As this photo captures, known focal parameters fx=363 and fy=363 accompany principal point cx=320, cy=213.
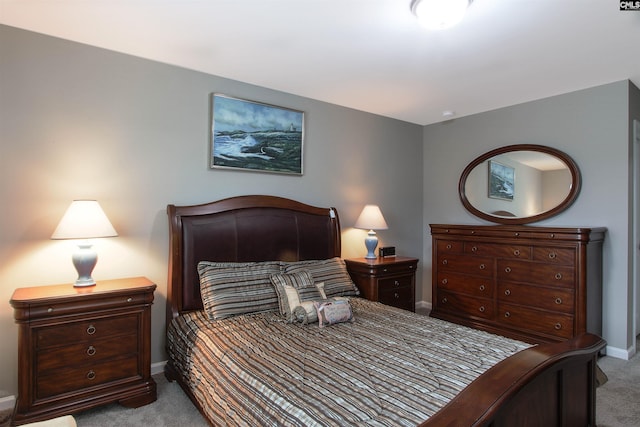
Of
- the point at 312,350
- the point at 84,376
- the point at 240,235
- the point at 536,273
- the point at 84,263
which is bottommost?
the point at 84,376

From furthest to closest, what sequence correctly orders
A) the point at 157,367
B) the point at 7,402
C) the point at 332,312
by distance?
the point at 157,367 → the point at 332,312 → the point at 7,402

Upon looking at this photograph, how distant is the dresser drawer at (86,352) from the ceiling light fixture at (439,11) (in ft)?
8.51

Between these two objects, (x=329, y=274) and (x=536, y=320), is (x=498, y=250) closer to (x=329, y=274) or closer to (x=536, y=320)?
(x=536, y=320)

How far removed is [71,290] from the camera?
2211 millimetres

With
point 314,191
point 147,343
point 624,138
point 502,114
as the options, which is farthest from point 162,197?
point 624,138

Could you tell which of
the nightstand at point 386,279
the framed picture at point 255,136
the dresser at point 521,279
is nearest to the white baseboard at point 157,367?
the framed picture at point 255,136

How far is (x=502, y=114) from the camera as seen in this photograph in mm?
4020

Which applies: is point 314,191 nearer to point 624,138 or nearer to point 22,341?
point 22,341

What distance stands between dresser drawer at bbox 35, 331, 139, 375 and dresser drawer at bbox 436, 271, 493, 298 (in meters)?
3.09

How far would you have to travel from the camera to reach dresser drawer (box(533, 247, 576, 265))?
121 inches

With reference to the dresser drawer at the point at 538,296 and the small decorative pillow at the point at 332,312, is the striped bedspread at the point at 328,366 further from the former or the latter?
the dresser drawer at the point at 538,296

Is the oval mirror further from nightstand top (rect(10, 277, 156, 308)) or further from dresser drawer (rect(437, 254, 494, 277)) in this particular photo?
nightstand top (rect(10, 277, 156, 308))

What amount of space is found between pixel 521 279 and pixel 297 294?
7.26 ft

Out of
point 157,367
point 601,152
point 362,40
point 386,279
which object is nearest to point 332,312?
point 386,279
